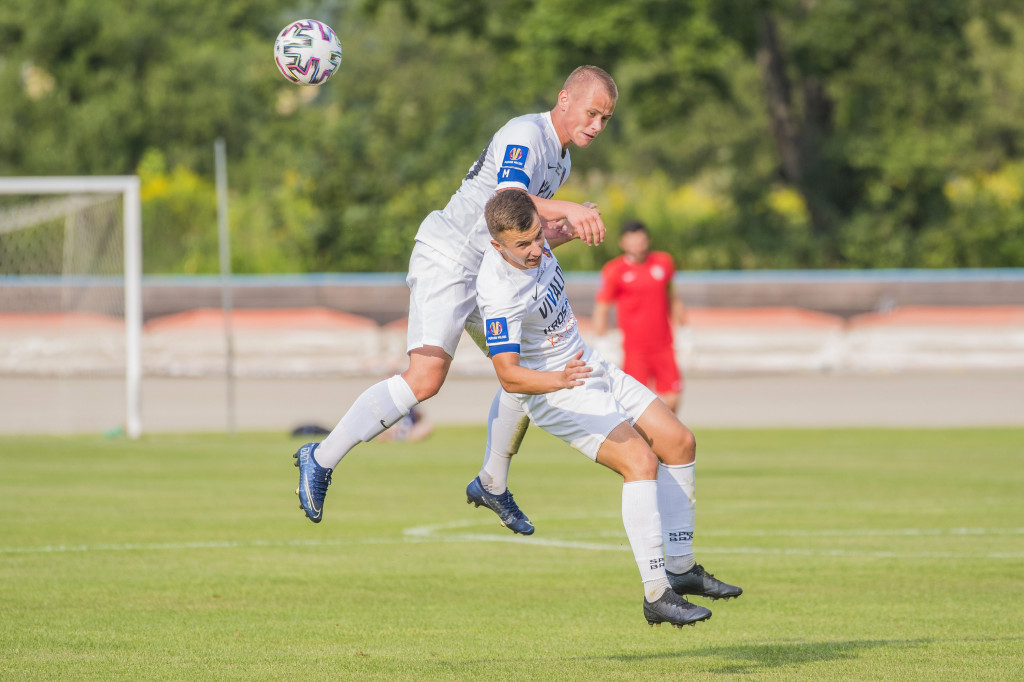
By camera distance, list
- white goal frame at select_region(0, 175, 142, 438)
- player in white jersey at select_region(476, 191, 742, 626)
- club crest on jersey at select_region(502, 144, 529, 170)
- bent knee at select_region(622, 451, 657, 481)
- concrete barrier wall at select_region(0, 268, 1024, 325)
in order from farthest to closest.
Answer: concrete barrier wall at select_region(0, 268, 1024, 325) → white goal frame at select_region(0, 175, 142, 438) → club crest on jersey at select_region(502, 144, 529, 170) → bent knee at select_region(622, 451, 657, 481) → player in white jersey at select_region(476, 191, 742, 626)

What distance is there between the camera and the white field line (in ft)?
36.3

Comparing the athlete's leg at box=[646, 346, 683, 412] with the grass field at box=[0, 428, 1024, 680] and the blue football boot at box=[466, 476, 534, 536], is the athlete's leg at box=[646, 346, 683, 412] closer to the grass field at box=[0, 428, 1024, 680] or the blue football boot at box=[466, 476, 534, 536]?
the grass field at box=[0, 428, 1024, 680]

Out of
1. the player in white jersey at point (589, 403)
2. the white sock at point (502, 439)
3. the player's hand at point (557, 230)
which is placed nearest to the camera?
the player in white jersey at point (589, 403)

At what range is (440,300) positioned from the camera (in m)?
7.81

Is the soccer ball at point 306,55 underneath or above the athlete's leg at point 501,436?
above

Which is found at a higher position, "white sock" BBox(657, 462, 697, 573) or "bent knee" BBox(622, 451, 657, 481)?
"bent knee" BBox(622, 451, 657, 481)

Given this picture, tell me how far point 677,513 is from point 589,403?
81 centimetres

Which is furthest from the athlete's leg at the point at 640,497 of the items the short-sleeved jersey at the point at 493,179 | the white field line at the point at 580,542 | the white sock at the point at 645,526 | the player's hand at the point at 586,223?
the white field line at the point at 580,542

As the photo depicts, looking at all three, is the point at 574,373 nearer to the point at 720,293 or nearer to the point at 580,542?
the point at 580,542

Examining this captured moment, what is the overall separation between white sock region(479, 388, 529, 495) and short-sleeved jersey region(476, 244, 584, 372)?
2.17 ft

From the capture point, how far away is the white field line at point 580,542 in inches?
436

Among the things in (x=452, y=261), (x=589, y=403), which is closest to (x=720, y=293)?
(x=452, y=261)

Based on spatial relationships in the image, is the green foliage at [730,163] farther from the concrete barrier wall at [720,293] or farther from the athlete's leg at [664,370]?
the athlete's leg at [664,370]

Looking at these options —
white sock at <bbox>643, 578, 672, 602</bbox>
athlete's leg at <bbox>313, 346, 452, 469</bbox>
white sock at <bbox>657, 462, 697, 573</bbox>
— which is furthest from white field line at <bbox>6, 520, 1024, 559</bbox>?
white sock at <bbox>643, 578, 672, 602</bbox>
